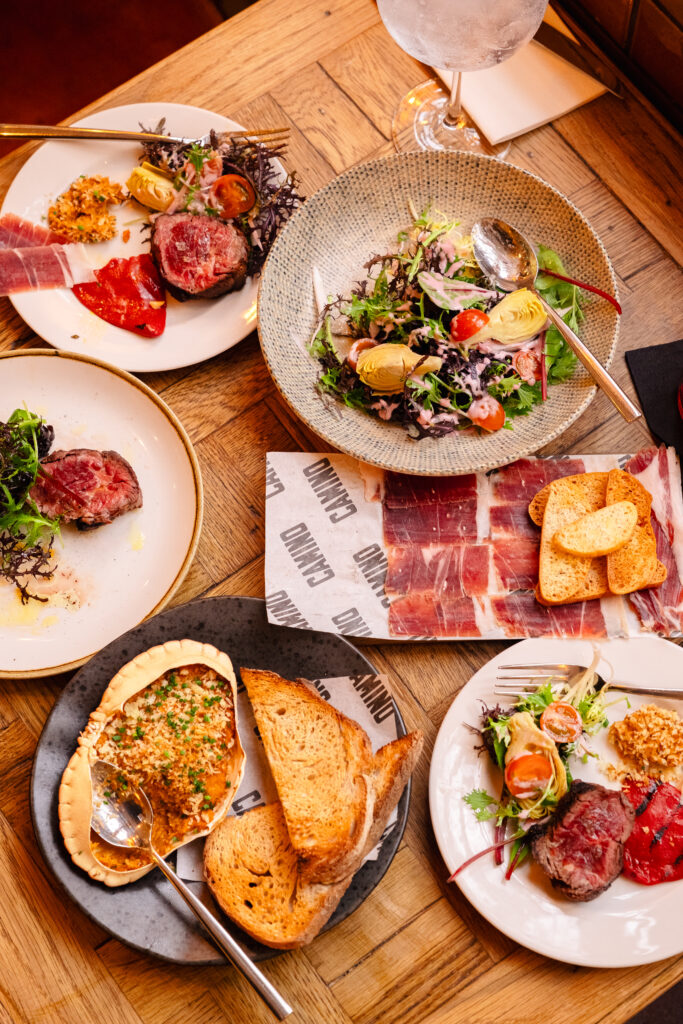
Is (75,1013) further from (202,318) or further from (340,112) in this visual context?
(340,112)

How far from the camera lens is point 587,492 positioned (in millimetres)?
2049

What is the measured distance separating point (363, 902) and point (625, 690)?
0.72 metres

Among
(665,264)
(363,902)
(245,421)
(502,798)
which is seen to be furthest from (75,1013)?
(665,264)

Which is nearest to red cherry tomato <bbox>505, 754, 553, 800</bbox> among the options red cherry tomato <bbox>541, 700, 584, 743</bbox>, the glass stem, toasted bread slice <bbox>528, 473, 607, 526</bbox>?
red cherry tomato <bbox>541, 700, 584, 743</bbox>

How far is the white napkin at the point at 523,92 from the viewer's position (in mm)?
2252

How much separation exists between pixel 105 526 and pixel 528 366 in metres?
1.04

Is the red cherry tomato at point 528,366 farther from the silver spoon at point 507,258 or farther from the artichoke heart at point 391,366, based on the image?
the artichoke heart at point 391,366

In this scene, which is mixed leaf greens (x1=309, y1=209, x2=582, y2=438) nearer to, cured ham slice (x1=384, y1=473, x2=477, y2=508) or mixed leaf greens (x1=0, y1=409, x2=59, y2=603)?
cured ham slice (x1=384, y1=473, x2=477, y2=508)

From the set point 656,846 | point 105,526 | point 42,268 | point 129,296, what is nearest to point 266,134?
point 129,296

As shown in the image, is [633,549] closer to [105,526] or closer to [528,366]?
[528,366]

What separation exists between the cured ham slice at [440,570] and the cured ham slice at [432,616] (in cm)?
2

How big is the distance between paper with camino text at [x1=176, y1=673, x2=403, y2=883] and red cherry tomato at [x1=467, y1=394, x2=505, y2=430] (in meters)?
0.61

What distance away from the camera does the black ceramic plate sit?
1.81 m

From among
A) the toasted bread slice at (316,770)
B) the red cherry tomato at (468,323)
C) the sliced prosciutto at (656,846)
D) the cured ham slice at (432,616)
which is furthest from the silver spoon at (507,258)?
the toasted bread slice at (316,770)
